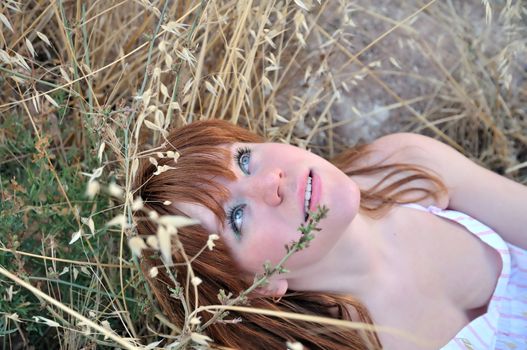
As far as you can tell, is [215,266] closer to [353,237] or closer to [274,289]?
[274,289]

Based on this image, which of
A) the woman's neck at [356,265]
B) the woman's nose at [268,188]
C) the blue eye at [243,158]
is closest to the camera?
the woman's nose at [268,188]

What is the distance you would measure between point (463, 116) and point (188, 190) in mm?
1195

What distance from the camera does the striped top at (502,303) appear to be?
1663 millimetres

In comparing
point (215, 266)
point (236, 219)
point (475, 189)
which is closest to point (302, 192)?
point (236, 219)

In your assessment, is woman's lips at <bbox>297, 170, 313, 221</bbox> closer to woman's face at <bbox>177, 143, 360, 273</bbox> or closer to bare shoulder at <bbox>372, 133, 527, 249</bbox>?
woman's face at <bbox>177, 143, 360, 273</bbox>

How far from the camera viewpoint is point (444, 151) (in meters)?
1.81

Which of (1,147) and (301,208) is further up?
(301,208)

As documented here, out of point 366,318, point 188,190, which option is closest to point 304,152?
point 188,190

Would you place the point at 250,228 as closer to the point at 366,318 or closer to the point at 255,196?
the point at 255,196

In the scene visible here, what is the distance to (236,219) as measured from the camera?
1405 millimetres

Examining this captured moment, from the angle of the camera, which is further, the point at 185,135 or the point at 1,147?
the point at 1,147

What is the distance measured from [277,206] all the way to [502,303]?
770 millimetres

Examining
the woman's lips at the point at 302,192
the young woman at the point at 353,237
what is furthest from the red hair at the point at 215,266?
the woman's lips at the point at 302,192

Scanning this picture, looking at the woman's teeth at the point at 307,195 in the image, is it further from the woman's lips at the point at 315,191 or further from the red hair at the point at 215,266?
the red hair at the point at 215,266
